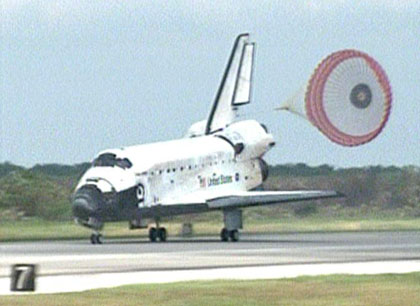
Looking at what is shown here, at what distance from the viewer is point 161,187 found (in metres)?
65.0

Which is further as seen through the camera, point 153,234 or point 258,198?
point 258,198

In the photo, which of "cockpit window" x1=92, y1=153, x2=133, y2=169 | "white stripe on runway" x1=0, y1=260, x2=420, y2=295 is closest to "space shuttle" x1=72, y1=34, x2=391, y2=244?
"cockpit window" x1=92, y1=153, x2=133, y2=169

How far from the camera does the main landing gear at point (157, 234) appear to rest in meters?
64.3

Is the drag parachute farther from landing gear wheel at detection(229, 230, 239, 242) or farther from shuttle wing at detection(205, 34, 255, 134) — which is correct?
shuttle wing at detection(205, 34, 255, 134)

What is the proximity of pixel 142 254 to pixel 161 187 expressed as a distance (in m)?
16.7

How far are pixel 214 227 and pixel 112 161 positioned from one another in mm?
9807

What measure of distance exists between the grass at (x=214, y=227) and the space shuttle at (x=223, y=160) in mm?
2478

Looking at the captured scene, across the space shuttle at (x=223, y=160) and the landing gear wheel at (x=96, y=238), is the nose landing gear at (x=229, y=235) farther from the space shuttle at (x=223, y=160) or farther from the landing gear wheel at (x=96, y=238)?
the landing gear wheel at (x=96, y=238)

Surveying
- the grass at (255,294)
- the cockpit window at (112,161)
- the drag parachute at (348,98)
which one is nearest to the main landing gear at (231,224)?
the cockpit window at (112,161)

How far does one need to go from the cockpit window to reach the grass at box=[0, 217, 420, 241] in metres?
5.08

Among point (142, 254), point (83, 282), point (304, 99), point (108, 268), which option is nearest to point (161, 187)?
point (304, 99)

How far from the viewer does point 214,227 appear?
71.7 metres

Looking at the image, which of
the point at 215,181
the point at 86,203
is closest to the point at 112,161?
the point at 86,203

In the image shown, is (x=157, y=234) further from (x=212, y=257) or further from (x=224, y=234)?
(x=212, y=257)
